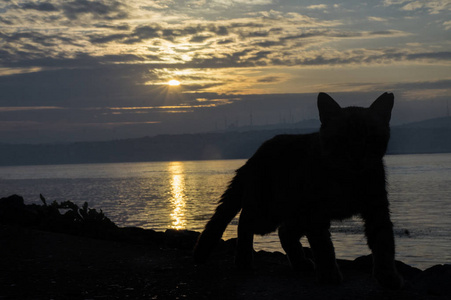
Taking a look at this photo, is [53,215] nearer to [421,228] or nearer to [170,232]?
[170,232]

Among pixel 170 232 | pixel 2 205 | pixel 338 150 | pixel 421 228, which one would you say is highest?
pixel 338 150

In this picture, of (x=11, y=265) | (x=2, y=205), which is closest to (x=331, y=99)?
(x=11, y=265)

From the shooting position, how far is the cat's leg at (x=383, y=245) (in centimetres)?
612

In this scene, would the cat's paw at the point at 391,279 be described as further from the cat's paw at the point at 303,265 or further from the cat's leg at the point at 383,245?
the cat's paw at the point at 303,265

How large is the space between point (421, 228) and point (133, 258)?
55.0ft

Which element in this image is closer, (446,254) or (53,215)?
(53,215)

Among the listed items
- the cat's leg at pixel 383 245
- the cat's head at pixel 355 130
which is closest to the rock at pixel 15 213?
the cat's head at pixel 355 130

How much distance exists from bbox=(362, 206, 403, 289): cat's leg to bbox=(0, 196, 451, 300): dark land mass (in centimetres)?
14

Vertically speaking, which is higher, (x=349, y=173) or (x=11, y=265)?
(x=349, y=173)

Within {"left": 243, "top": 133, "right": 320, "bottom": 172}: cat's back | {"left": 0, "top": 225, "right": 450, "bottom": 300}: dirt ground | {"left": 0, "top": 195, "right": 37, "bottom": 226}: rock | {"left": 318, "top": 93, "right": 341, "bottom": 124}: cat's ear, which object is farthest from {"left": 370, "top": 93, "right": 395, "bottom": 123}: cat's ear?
{"left": 0, "top": 195, "right": 37, "bottom": 226}: rock

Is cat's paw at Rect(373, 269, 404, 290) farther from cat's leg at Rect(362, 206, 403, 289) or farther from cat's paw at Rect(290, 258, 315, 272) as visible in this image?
cat's paw at Rect(290, 258, 315, 272)

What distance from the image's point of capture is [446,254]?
14.8 metres

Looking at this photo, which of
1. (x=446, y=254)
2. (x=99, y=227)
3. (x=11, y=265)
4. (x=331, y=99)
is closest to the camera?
(x=331, y=99)

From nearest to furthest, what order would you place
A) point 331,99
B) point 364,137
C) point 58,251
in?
1. point 364,137
2. point 331,99
3. point 58,251
